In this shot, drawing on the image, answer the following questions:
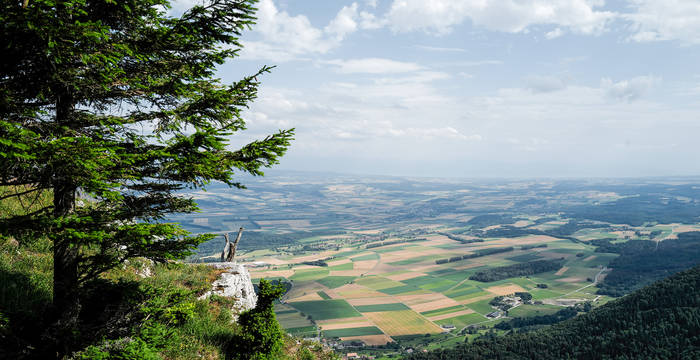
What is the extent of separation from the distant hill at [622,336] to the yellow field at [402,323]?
18949 mm

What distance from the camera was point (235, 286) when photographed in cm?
1942

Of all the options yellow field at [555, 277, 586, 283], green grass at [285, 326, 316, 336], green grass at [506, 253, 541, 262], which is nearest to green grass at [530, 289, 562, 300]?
yellow field at [555, 277, 586, 283]

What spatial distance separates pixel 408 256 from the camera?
180 meters

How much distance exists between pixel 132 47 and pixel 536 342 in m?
91.3

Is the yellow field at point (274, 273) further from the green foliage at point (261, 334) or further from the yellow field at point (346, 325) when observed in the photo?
the green foliage at point (261, 334)

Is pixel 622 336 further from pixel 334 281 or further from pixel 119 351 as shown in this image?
pixel 119 351

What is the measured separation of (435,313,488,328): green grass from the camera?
10073 cm

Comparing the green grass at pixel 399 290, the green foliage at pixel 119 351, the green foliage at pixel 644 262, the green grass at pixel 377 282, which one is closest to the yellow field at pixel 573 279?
the green foliage at pixel 644 262

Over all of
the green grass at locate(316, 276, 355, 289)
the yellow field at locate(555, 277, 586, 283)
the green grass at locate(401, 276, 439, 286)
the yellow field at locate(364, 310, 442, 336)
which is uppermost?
the green grass at locate(316, 276, 355, 289)

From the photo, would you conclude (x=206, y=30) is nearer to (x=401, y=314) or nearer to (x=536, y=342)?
(x=536, y=342)

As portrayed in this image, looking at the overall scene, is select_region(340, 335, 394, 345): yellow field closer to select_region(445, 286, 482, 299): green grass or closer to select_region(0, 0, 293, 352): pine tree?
select_region(445, 286, 482, 299): green grass

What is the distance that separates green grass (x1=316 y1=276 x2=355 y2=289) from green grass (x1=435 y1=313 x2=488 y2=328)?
1724 inches

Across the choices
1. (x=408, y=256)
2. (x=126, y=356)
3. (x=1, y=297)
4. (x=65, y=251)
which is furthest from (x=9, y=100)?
(x=408, y=256)

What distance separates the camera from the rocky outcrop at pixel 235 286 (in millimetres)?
18219
